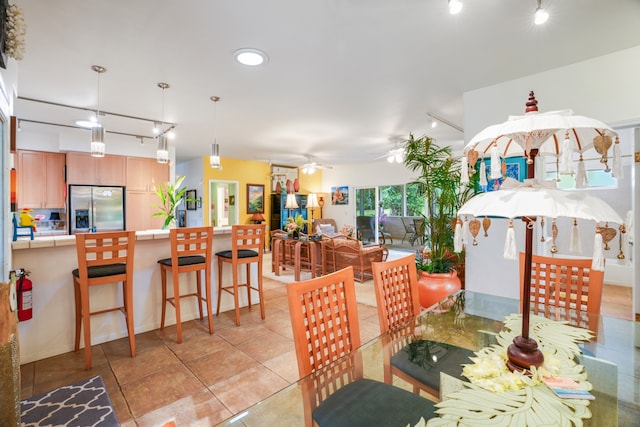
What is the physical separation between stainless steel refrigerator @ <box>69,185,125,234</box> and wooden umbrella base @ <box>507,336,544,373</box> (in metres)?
5.81

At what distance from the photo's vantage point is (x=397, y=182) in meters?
8.15

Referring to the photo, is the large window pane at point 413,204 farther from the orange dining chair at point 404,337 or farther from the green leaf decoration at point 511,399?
the green leaf decoration at point 511,399

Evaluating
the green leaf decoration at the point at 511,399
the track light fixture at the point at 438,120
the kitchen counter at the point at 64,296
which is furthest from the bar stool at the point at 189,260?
the track light fixture at the point at 438,120

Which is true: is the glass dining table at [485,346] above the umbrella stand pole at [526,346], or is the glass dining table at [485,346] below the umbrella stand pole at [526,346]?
below

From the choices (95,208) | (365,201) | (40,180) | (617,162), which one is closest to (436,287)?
(617,162)

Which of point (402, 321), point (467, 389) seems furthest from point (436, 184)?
point (467, 389)

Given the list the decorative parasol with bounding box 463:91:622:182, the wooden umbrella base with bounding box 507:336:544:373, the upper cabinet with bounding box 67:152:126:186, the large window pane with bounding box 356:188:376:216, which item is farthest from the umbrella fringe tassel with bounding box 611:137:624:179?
the large window pane with bounding box 356:188:376:216

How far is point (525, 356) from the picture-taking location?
3.28 ft

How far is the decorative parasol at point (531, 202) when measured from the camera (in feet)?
2.65

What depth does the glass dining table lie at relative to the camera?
3.01ft

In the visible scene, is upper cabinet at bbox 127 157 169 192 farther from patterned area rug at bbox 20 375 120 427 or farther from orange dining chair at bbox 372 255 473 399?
orange dining chair at bbox 372 255 473 399

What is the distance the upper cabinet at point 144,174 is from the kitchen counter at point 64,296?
2.81m

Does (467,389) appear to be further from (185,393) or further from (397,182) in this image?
(397,182)

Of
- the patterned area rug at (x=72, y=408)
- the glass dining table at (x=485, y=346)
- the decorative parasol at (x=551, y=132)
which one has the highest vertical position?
the decorative parasol at (x=551, y=132)
